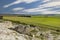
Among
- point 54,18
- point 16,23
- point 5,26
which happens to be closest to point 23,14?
point 16,23

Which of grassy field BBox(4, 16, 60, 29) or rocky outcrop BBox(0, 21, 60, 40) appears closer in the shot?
rocky outcrop BBox(0, 21, 60, 40)

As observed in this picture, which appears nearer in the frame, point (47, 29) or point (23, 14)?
point (47, 29)

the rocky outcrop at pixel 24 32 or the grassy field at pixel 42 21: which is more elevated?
the grassy field at pixel 42 21

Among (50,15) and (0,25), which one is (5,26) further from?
(50,15)

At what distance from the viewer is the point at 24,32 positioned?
8.91ft

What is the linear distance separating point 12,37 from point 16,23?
1.45 ft

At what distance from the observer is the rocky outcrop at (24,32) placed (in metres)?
2.60

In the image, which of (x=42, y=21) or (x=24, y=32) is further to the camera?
(x=42, y=21)

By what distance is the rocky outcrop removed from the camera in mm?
2602

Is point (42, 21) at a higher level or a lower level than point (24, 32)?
higher

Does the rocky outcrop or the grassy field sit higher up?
the grassy field

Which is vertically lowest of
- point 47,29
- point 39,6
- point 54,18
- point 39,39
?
point 39,39

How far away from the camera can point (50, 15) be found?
2889 millimetres

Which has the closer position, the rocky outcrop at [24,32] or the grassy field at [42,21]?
the rocky outcrop at [24,32]
